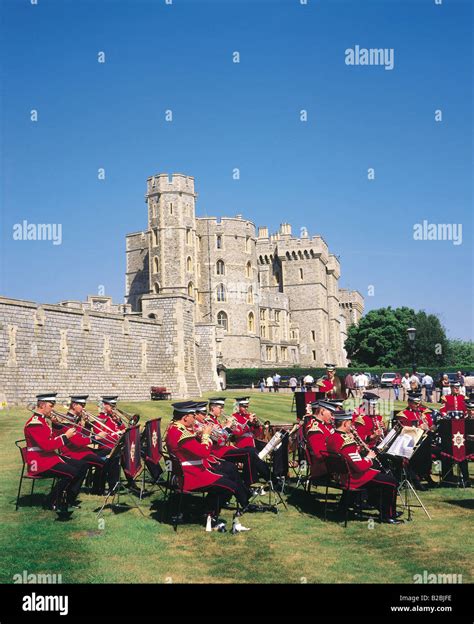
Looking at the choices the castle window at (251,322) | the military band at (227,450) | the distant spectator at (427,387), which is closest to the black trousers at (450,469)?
the military band at (227,450)

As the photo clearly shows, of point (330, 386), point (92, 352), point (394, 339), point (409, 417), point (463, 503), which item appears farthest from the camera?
point (394, 339)

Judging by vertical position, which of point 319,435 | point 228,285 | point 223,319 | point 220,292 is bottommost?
point 319,435

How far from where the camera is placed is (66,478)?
11.1m

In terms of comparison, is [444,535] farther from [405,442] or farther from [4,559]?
[4,559]

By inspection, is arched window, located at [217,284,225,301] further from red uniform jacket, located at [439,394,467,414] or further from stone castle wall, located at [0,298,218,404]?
red uniform jacket, located at [439,394,467,414]

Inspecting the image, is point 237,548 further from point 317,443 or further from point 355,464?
point 317,443

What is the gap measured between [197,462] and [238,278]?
78407mm

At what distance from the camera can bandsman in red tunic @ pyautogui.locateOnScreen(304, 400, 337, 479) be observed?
11750 mm

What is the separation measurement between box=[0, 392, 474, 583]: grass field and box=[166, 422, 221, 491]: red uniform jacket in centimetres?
65

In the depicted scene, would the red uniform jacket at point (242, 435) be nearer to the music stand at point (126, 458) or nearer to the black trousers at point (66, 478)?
the music stand at point (126, 458)

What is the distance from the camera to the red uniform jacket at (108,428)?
13192 millimetres

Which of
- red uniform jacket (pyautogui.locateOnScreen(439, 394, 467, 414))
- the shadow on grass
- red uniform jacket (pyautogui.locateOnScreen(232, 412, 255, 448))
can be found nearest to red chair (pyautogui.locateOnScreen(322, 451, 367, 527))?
the shadow on grass

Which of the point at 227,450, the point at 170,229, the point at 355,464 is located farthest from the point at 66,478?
the point at 170,229

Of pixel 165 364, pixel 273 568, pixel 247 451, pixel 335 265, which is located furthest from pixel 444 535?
pixel 335 265
